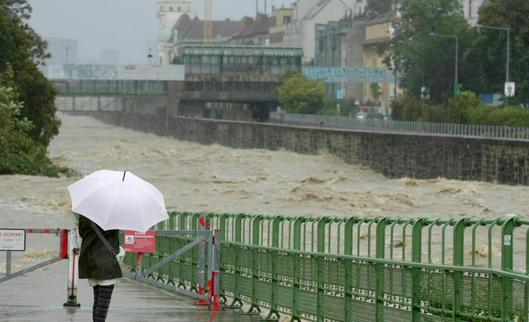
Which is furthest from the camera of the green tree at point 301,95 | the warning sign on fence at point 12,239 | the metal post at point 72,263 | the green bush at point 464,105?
the green tree at point 301,95

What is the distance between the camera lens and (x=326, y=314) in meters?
18.3

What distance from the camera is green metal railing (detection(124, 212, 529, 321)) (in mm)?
13734

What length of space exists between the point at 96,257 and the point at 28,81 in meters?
66.7

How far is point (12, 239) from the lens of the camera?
1897 cm

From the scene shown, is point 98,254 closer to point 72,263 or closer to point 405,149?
point 72,263

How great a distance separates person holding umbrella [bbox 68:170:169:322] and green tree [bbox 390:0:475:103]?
350 feet

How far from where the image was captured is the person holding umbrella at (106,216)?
14.4 meters

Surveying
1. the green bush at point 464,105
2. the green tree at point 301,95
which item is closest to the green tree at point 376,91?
the green tree at point 301,95

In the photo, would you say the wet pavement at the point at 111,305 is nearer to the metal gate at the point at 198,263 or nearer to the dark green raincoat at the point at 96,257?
the metal gate at the point at 198,263

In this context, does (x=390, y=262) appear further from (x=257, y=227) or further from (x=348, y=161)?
(x=348, y=161)

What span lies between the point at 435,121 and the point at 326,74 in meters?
57.4

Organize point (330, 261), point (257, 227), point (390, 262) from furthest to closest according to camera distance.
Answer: point (257, 227) < point (330, 261) < point (390, 262)

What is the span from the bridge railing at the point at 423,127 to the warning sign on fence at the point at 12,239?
2207 inches

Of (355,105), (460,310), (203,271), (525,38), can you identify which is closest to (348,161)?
(525,38)
